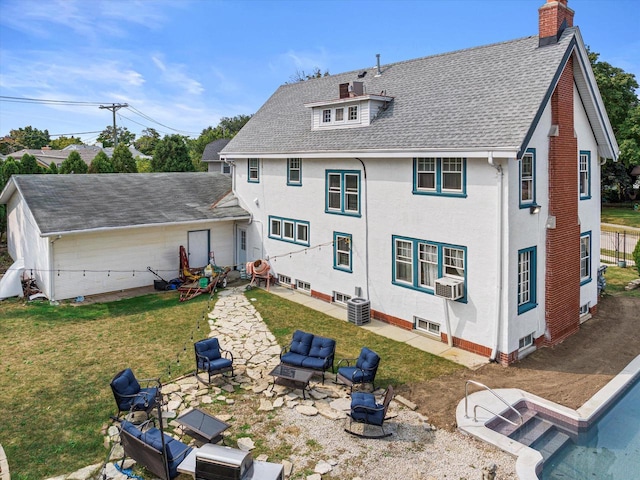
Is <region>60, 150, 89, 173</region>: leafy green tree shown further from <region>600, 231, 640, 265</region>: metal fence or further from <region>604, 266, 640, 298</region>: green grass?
<region>600, 231, 640, 265</region>: metal fence

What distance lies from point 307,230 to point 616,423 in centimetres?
1221

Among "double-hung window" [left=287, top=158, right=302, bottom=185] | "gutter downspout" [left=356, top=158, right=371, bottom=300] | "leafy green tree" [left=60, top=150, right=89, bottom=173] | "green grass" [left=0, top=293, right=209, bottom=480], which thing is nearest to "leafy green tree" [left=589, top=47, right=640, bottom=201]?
"double-hung window" [left=287, top=158, right=302, bottom=185]

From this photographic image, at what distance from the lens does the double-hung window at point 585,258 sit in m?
15.7

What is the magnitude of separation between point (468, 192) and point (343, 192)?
17.5 feet

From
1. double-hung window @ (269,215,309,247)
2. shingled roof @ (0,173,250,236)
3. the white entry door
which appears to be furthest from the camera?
the white entry door

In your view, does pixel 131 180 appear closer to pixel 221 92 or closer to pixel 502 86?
pixel 502 86

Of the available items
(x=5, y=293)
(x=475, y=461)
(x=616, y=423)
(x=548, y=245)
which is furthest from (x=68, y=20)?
(x=616, y=423)

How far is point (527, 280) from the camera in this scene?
13.1 meters

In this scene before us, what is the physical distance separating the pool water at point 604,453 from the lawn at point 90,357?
3.48 meters

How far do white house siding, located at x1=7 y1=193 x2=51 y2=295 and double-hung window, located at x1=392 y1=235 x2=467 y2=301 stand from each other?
13445 mm

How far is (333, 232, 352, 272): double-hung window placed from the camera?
56.0 ft

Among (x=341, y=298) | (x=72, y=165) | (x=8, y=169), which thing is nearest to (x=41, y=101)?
(x=72, y=165)

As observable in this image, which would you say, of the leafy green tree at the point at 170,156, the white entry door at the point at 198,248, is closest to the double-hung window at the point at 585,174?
the white entry door at the point at 198,248

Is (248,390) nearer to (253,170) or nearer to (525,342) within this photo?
(525,342)
